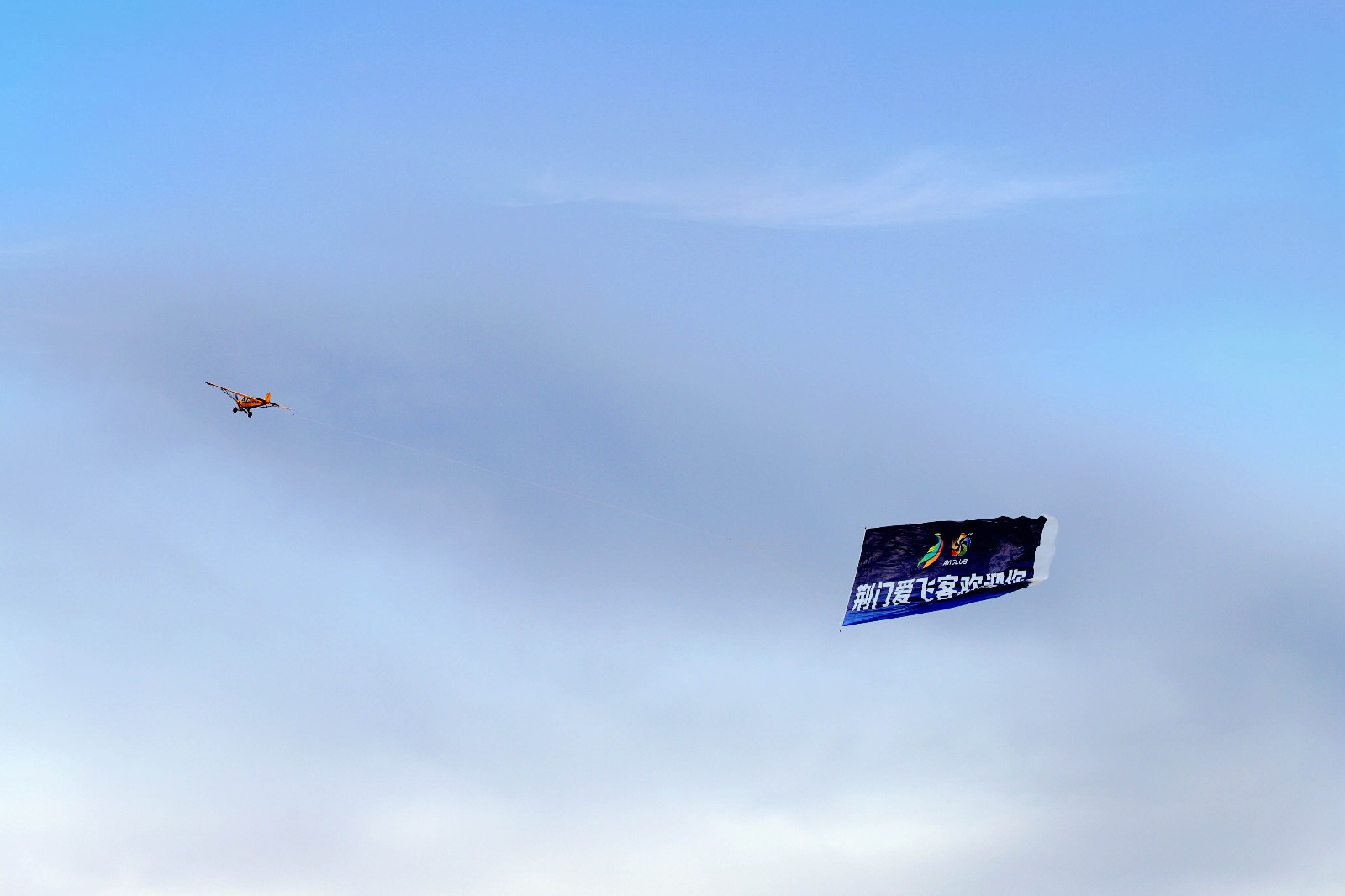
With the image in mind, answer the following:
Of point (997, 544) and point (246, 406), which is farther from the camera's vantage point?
point (246, 406)

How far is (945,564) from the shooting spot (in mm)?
144375

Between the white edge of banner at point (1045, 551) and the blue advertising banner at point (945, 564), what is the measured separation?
10 cm

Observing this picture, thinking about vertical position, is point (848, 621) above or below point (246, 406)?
below

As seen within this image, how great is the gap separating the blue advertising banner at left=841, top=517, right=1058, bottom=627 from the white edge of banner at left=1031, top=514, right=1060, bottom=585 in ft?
0.31

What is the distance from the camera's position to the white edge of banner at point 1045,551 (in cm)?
14912

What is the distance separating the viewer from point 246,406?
187 metres

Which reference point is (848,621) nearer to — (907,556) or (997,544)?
(907,556)

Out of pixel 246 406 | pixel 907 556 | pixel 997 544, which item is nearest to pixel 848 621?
pixel 907 556

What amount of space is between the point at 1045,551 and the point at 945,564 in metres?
13.4

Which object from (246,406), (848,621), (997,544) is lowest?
(848,621)

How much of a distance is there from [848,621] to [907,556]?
9.66 meters

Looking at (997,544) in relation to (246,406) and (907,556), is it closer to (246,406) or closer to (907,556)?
(907,556)

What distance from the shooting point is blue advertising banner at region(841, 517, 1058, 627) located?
140375 mm

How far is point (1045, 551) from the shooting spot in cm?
14925
